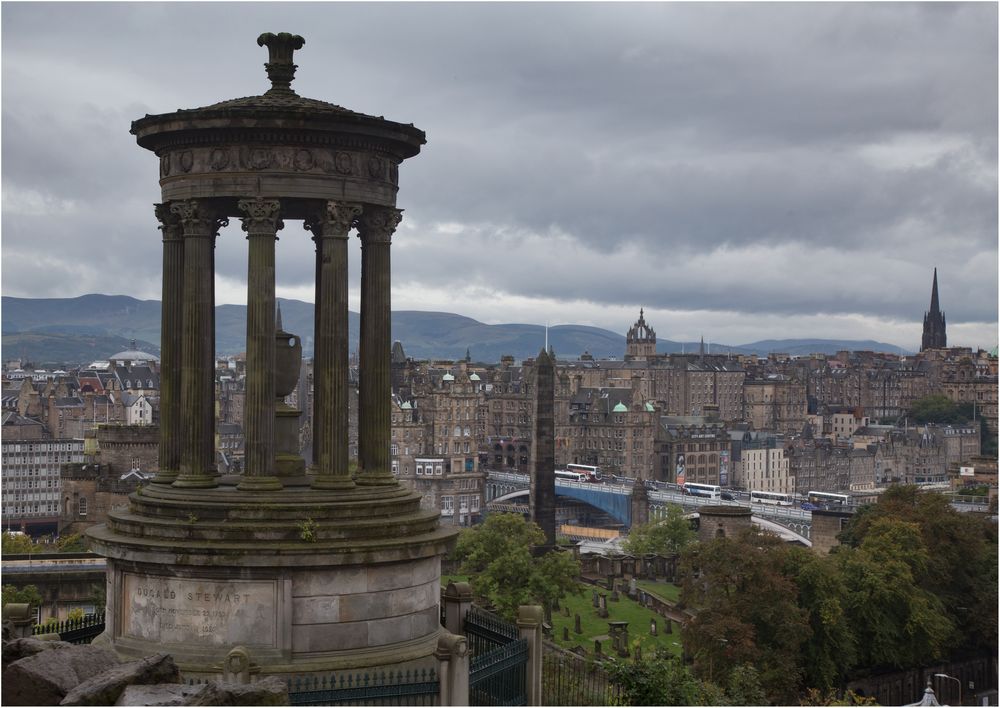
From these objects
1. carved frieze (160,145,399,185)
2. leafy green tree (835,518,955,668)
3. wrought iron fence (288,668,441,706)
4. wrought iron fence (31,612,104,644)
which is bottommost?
leafy green tree (835,518,955,668)

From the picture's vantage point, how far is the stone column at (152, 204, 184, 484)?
26.0 m

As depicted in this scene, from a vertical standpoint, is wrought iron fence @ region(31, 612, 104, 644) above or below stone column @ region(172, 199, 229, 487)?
below

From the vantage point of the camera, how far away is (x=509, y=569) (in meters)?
84.6

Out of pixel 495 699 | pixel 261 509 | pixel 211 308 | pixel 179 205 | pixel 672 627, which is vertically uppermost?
pixel 179 205

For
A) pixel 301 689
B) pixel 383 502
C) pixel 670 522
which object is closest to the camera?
pixel 301 689

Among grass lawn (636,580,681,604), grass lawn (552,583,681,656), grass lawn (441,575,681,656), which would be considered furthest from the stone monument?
grass lawn (636,580,681,604)

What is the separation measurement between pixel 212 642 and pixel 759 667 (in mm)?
44091

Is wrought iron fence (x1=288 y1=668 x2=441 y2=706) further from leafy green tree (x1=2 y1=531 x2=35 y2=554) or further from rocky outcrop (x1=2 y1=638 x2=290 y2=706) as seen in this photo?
leafy green tree (x1=2 y1=531 x2=35 y2=554)

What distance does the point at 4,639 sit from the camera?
69.2ft

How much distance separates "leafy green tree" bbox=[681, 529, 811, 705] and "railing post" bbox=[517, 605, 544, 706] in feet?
119

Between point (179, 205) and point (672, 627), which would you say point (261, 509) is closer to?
point (179, 205)

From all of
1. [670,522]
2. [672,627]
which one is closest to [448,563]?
[672,627]

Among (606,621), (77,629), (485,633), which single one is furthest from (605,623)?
(77,629)

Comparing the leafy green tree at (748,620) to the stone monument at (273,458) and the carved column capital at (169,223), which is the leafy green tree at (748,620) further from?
the carved column capital at (169,223)
